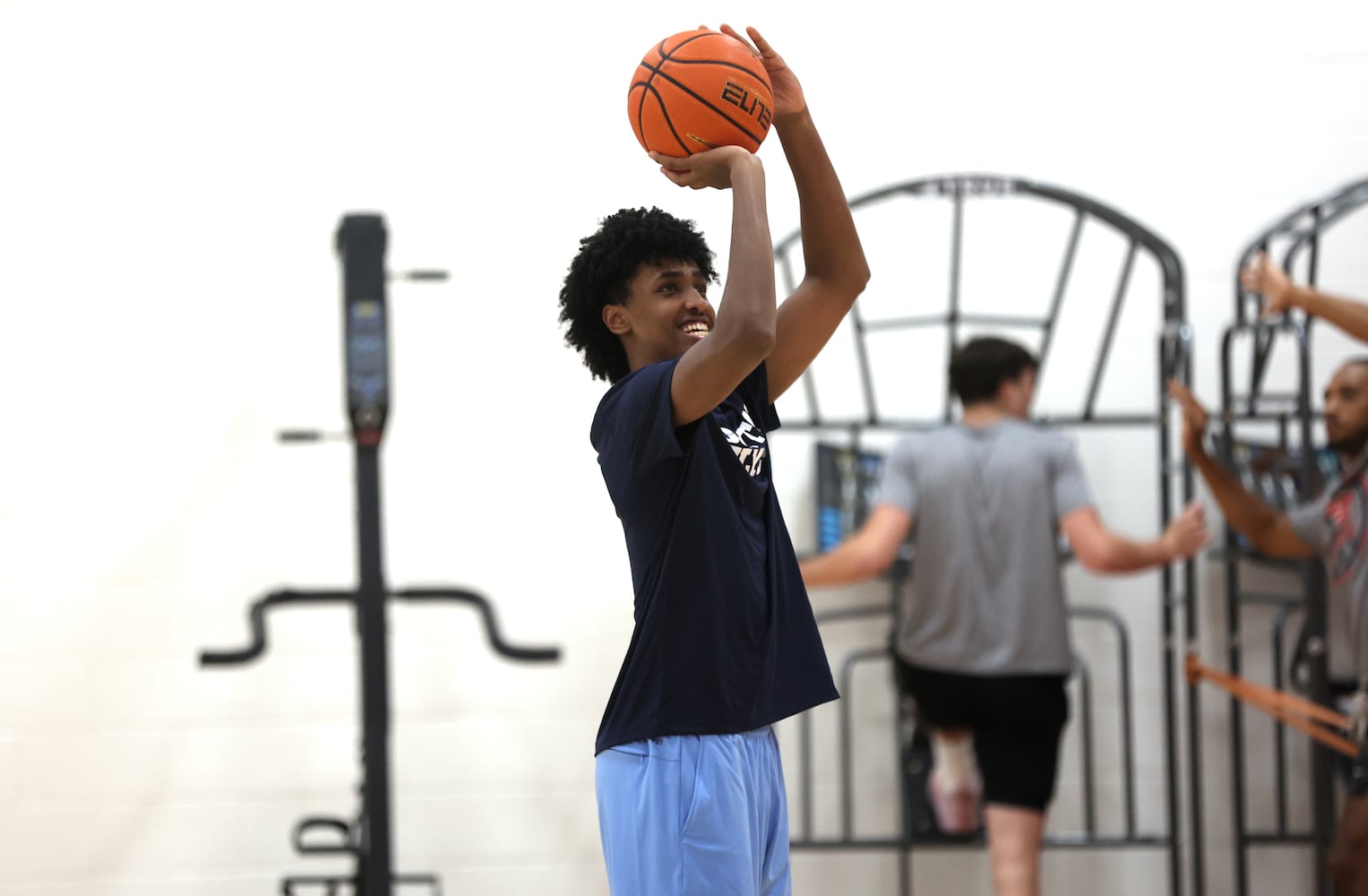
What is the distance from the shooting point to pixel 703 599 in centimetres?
143

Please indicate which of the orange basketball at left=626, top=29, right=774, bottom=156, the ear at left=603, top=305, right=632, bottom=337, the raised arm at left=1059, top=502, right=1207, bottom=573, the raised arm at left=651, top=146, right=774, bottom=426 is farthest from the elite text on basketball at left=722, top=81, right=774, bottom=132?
the raised arm at left=1059, top=502, right=1207, bottom=573

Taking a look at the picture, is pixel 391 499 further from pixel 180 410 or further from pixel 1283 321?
pixel 1283 321

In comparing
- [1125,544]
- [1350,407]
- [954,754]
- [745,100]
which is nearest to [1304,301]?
[1350,407]

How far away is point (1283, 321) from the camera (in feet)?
8.99

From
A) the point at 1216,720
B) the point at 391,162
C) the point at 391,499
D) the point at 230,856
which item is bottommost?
the point at 230,856

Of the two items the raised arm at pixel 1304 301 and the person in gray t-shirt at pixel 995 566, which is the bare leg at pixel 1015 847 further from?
the raised arm at pixel 1304 301

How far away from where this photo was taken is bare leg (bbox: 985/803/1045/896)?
2752 mm

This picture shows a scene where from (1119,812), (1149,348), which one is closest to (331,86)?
(1149,348)

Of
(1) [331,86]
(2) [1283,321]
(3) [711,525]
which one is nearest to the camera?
(3) [711,525]

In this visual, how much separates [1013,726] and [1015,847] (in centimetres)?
26

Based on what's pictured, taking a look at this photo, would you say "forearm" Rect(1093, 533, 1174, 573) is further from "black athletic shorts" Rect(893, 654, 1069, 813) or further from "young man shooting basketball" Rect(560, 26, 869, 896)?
"young man shooting basketball" Rect(560, 26, 869, 896)

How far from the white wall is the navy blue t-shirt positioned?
1760mm

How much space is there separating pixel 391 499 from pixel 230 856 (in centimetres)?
95

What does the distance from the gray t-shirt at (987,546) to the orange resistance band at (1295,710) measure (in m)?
0.36
